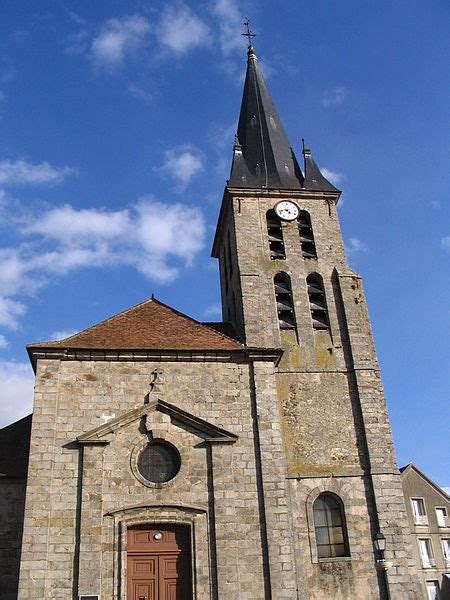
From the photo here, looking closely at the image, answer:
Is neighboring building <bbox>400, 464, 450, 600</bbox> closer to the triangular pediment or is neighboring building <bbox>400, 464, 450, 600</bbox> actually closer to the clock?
the clock

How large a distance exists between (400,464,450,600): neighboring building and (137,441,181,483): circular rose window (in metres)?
17.2

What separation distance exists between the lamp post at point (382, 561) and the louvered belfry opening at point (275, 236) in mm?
8140

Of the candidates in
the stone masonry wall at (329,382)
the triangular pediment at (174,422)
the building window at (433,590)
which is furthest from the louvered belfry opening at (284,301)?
the building window at (433,590)

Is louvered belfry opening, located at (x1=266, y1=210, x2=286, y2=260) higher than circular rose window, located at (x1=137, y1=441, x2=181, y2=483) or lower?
higher

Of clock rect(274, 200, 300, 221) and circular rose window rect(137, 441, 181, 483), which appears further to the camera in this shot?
clock rect(274, 200, 300, 221)

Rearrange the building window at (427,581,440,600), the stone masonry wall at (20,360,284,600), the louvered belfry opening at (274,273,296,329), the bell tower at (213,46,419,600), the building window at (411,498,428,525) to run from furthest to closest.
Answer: the building window at (411,498,428,525), the building window at (427,581,440,600), the louvered belfry opening at (274,273,296,329), the bell tower at (213,46,419,600), the stone masonry wall at (20,360,284,600)

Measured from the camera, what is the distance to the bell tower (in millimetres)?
13586

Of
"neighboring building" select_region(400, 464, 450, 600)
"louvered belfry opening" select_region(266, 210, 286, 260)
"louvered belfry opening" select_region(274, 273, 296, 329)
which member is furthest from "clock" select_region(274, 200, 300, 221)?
"neighboring building" select_region(400, 464, 450, 600)

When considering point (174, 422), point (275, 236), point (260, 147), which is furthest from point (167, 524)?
point (260, 147)

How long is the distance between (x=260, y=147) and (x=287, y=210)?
3.48 metres

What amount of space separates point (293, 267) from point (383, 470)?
6.13 m

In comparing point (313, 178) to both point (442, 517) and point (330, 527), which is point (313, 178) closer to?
point (330, 527)

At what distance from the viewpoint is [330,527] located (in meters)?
13.9

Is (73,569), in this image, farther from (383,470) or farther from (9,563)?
(383,470)
